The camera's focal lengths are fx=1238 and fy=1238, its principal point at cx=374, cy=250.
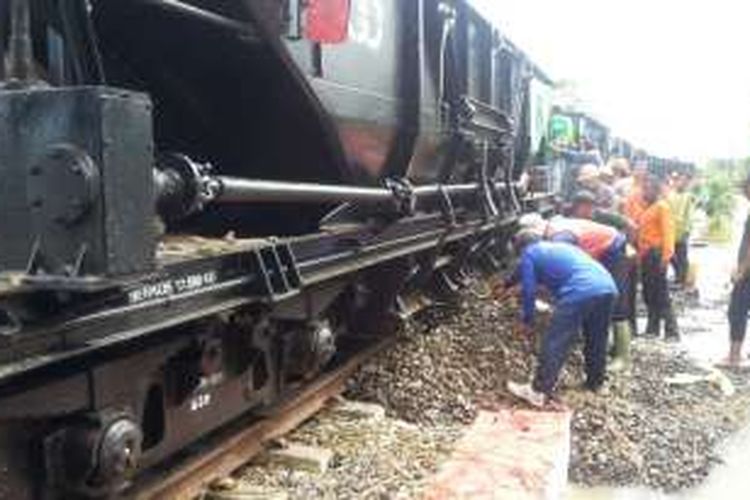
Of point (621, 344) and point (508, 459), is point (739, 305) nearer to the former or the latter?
point (621, 344)

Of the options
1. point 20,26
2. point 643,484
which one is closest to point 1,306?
point 20,26

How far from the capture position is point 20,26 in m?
3.82

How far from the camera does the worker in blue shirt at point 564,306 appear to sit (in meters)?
8.23

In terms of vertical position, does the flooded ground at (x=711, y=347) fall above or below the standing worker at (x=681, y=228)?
below

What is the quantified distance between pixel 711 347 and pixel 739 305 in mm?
1106

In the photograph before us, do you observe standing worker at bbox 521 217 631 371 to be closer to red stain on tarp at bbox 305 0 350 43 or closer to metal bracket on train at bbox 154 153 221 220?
red stain on tarp at bbox 305 0 350 43

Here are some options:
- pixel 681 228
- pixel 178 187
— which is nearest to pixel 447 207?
pixel 178 187

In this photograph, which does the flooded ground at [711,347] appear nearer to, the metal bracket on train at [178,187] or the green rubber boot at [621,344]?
the green rubber boot at [621,344]

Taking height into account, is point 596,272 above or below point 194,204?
below

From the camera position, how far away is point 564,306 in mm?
8484

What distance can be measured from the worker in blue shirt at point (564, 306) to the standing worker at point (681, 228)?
7108 millimetres

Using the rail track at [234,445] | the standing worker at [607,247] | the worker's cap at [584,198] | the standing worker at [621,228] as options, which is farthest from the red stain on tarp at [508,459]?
the worker's cap at [584,198]

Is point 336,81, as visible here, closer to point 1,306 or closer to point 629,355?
point 1,306

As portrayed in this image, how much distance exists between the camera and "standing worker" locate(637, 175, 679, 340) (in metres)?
13.2
